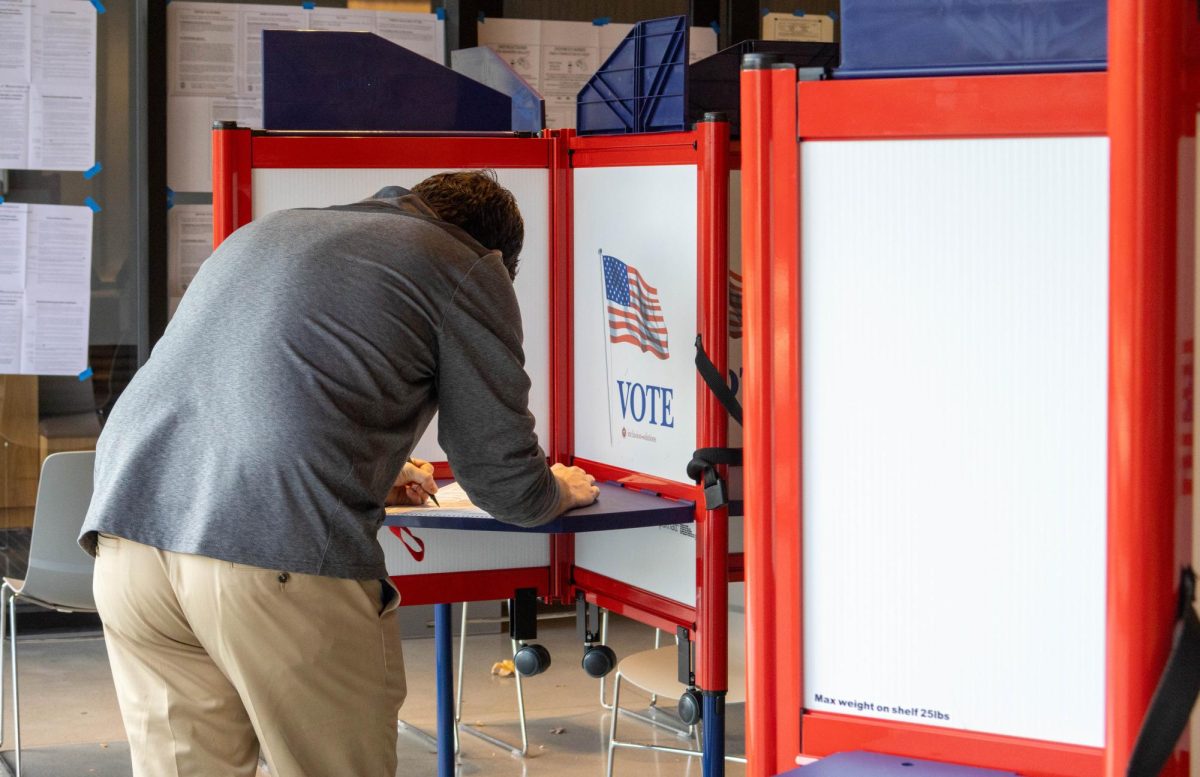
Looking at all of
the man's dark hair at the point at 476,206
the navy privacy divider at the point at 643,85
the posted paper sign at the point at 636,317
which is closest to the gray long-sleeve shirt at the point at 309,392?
the man's dark hair at the point at 476,206

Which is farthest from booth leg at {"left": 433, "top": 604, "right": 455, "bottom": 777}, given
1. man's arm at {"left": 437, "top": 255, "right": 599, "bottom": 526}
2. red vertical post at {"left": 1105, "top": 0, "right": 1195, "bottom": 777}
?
red vertical post at {"left": 1105, "top": 0, "right": 1195, "bottom": 777}

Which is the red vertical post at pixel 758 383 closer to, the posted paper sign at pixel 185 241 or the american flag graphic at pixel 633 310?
the american flag graphic at pixel 633 310

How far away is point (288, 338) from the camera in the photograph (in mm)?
2100

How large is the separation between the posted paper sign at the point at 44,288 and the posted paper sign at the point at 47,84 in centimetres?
19

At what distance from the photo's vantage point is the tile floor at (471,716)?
398 cm

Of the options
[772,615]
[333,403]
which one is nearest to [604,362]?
[333,403]

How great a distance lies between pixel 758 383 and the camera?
1.40 meters

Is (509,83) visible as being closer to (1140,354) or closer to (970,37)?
(970,37)

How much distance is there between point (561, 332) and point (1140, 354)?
2188 millimetres

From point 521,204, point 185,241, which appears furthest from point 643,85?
point 185,241

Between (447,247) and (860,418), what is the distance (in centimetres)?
107

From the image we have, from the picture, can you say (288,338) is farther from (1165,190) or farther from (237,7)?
(237,7)

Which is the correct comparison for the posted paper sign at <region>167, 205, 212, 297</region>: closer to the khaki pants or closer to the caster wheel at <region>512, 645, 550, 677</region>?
the caster wheel at <region>512, 645, 550, 677</region>

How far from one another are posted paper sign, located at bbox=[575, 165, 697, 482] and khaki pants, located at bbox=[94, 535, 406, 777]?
0.86 metres
